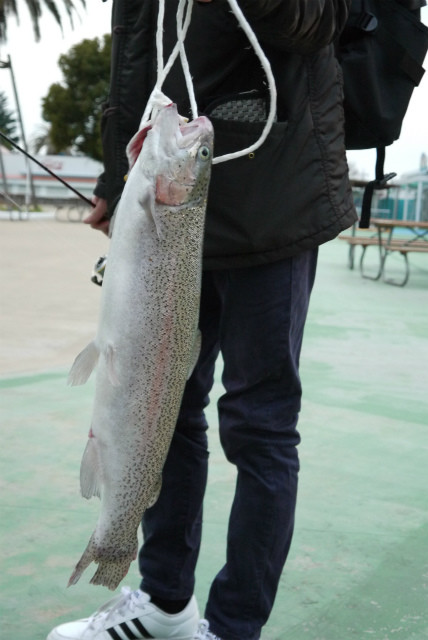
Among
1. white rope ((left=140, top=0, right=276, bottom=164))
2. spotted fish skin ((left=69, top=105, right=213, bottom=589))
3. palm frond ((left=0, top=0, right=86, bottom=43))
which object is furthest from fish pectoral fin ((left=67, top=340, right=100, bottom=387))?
palm frond ((left=0, top=0, right=86, bottom=43))

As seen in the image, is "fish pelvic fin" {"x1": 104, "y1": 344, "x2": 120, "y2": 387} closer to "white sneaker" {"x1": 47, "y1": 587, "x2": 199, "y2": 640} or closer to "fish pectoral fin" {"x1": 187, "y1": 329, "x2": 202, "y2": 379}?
"fish pectoral fin" {"x1": 187, "y1": 329, "x2": 202, "y2": 379}

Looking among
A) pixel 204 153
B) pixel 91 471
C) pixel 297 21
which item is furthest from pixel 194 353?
pixel 297 21

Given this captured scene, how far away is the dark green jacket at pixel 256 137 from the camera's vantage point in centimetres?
201

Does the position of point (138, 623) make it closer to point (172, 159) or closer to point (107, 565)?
point (107, 565)

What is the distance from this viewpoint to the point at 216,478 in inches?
136

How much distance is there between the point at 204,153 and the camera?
5.88 ft

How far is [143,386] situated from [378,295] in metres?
8.24

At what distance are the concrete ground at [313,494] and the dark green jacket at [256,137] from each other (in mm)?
1063

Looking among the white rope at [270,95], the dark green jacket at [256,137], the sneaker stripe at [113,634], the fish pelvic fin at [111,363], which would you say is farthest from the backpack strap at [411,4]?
the sneaker stripe at [113,634]

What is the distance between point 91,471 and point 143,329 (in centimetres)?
32

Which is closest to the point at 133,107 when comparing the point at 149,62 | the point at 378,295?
the point at 149,62

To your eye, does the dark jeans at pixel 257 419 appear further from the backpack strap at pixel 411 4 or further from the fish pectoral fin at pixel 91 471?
the backpack strap at pixel 411 4

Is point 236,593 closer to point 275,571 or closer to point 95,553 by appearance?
point 275,571

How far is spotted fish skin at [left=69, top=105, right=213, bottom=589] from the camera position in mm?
1769
